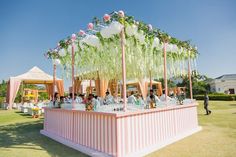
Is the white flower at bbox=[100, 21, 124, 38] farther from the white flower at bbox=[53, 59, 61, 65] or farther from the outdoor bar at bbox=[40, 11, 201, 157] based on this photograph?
the white flower at bbox=[53, 59, 61, 65]

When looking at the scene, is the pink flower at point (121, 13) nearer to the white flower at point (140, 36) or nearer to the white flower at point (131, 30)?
the white flower at point (131, 30)

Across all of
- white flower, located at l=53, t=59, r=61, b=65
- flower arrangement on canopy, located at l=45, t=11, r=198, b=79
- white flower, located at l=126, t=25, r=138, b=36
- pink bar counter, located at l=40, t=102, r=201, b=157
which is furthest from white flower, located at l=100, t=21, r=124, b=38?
white flower, located at l=53, t=59, r=61, b=65

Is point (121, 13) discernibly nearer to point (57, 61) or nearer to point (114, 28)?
point (114, 28)

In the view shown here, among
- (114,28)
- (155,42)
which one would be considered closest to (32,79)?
(155,42)

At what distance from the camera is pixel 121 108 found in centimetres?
437

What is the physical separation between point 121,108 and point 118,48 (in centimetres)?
153

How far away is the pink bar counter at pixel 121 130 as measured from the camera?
384 centimetres

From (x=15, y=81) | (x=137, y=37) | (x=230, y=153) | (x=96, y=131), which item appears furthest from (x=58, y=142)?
(x=15, y=81)

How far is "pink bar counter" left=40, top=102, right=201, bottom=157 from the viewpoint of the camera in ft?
12.6

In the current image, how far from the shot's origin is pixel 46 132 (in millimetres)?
6680

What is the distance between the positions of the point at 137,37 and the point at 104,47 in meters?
0.96

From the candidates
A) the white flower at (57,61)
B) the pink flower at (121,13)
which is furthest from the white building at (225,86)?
the pink flower at (121,13)

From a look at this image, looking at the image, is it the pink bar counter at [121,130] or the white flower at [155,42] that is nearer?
the pink bar counter at [121,130]

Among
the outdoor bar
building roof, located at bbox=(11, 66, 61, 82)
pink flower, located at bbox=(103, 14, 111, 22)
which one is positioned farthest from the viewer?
building roof, located at bbox=(11, 66, 61, 82)
